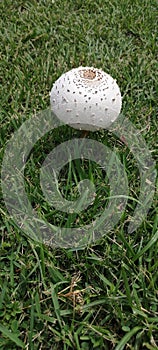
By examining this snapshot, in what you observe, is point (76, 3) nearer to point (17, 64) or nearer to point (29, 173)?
point (17, 64)

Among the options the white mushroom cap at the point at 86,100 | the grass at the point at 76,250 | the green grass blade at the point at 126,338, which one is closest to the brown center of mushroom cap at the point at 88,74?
the white mushroom cap at the point at 86,100

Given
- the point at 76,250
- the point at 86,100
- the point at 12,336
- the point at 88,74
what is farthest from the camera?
the point at 88,74

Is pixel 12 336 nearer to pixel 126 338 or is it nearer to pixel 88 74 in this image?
pixel 126 338

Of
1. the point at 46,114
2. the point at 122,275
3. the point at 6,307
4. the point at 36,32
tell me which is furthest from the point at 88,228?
the point at 36,32

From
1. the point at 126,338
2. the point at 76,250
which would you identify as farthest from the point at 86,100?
the point at 126,338

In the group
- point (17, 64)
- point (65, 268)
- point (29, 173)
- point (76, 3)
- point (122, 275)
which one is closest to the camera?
point (122, 275)

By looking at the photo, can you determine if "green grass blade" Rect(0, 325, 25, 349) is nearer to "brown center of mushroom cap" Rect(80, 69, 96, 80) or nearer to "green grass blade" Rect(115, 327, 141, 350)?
"green grass blade" Rect(115, 327, 141, 350)

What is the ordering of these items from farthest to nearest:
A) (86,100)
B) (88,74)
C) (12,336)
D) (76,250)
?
(88,74) → (86,100) → (76,250) → (12,336)

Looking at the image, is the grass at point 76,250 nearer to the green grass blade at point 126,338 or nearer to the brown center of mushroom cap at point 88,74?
the green grass blade at point 126,338
